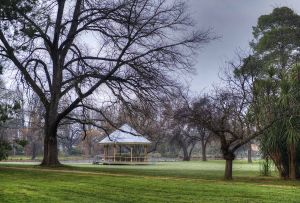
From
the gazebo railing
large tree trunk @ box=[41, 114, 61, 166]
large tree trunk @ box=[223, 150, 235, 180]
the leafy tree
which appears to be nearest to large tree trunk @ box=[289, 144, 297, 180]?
the leafy tree

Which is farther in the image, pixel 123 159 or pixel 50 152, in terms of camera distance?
pixel 123 159

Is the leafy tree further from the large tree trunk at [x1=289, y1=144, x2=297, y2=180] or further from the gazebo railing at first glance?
the gazebo railing

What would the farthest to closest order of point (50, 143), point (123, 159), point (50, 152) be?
point (123, 159), point (50, 143), point (50, 152)

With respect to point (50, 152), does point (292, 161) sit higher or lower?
lower

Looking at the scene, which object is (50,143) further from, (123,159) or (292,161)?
(123,159)

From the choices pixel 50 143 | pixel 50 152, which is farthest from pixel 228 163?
pixel 50 143

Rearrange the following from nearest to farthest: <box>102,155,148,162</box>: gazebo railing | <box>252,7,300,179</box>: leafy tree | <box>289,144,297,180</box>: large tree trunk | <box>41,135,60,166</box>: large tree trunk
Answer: <box>252,7,300,179</box>: leafy tree
<box>289,144,297,180</box>: large tree trunk
<box>41,135,60,166</box>: large tree trunk
<box>102,155,148,162</box>: gazebo railing

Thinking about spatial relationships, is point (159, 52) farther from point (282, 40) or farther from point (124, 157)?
point (124, 157)

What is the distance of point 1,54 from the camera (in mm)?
27281

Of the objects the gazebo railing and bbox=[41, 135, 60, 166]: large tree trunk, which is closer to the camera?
bbox=[41, 135, 60, 166]: large tree trunk

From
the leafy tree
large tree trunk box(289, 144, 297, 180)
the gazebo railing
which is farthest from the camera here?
the gazebo railing

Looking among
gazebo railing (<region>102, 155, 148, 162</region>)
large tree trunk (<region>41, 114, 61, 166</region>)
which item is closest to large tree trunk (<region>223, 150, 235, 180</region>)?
large tree trunk (<region>41, 114, 61, 166</region>)

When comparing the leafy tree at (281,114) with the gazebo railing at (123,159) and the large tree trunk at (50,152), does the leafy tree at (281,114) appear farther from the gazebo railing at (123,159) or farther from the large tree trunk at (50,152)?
the gazebo railing at (123,159)

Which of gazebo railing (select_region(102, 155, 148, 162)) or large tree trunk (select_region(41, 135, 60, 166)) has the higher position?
large tree trunk (select_region(41, 135, 60, 166))
